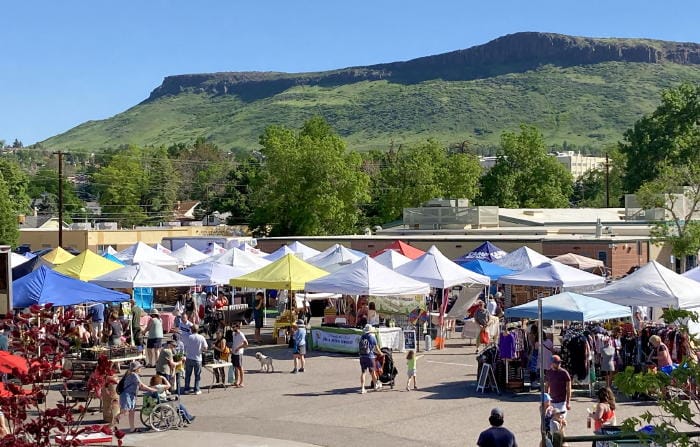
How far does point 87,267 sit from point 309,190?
122ft

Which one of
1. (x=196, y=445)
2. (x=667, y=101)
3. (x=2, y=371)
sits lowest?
(x=196, y=445)

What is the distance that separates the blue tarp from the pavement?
932 centimetres

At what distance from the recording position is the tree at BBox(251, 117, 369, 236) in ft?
220

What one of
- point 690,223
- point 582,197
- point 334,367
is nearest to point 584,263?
point 690,223

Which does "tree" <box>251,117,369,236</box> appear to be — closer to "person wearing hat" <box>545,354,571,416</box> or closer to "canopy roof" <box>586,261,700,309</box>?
"canopy roof" <box>586,261,700,309</box>

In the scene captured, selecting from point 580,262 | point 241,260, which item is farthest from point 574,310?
point 241,260

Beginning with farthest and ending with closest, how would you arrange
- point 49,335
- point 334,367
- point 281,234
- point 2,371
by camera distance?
point 281,234 < point 334,367 < point 49,335 < point 2,371

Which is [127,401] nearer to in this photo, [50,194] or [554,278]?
[554,278]

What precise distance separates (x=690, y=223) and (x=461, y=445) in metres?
29.8

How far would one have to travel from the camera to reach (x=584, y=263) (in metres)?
37.2

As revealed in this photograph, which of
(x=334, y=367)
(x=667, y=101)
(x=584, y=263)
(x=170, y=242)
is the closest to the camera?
(x=334, y=367)

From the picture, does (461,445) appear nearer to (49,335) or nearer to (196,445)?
(196,445)

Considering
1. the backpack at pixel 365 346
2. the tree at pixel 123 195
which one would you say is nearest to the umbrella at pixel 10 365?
the backpack at pixel 365 346

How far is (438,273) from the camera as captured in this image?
3027cm
